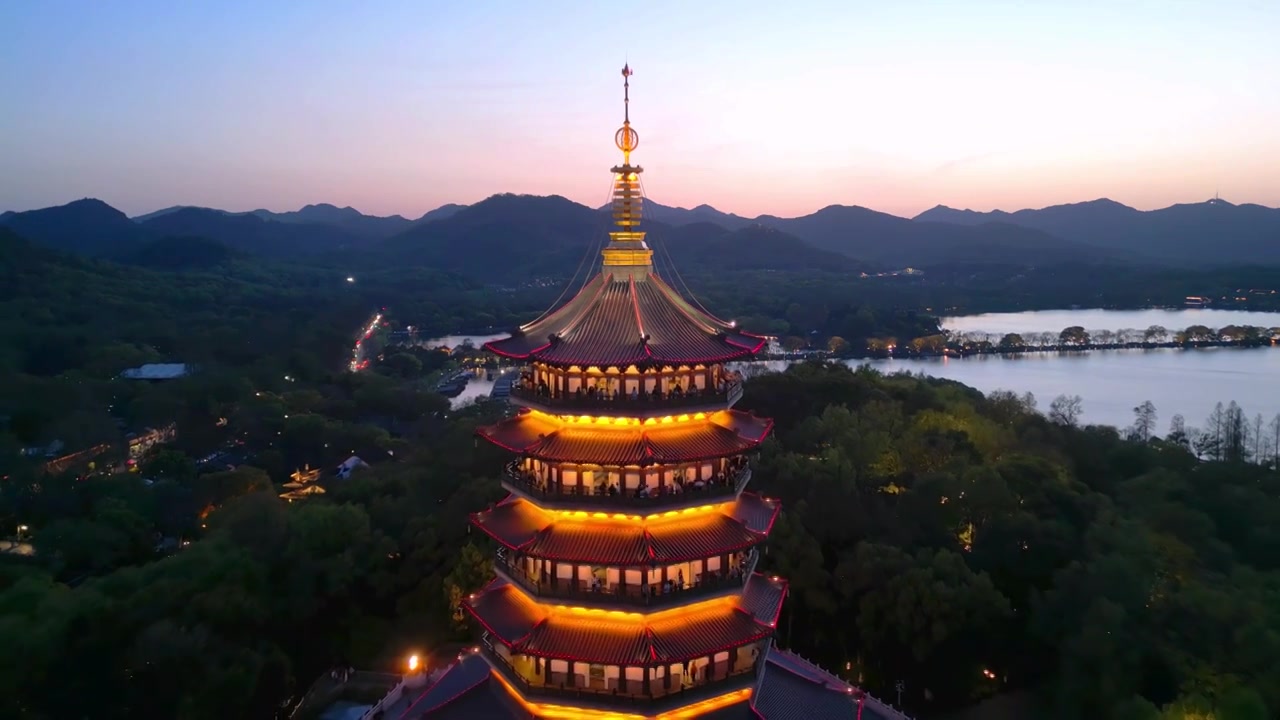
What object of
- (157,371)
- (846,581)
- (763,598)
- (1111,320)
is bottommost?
(1111,320)

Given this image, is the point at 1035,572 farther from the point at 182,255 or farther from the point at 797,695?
the point at 182,255

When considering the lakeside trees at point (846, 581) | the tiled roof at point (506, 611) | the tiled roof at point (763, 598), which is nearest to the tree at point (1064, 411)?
the lakeside trees at point (846, 581)

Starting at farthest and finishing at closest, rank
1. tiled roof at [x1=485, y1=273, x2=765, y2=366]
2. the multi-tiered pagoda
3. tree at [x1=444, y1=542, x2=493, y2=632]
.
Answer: tree at [x1=444, y1=542, x2=493, y2=632] → tiled roof at [x1=485, y1=273, x2=765, y2=366] → the multi-tiered pagoda

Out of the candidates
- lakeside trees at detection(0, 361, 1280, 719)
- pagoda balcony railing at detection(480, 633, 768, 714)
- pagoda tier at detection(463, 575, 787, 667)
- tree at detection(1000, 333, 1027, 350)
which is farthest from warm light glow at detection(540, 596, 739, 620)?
tree at detection(1000, 333, 1027, 350)

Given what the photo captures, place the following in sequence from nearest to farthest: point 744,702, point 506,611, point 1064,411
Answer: point 744,702 < point 506,611 < point 1064,411

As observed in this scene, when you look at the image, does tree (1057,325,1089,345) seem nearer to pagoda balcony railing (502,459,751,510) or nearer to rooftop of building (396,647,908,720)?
rooftop of building (396,647,908,720)

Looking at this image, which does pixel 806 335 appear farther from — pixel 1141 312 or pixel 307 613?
pixel 307 613

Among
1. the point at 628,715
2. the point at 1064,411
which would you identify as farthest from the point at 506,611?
the point at 1064,411
